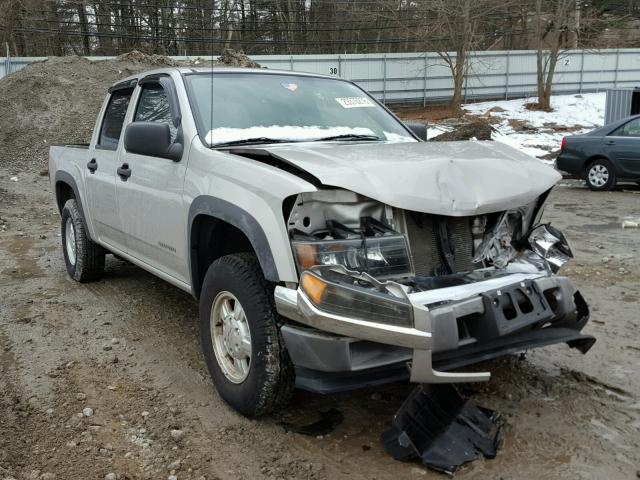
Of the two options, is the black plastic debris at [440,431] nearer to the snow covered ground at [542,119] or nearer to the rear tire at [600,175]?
the rear tire at [600,175]

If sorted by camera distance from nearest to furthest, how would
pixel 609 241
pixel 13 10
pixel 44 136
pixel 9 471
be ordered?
pixel 9 471
pixel 609 241
pixel 44 136
pixel 13 10

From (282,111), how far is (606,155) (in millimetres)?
9544

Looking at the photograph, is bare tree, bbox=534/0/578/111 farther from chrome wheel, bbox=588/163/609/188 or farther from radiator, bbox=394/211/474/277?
radiator, bbox=394/211/474/277

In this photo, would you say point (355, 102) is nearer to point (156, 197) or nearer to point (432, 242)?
point (156, 197)

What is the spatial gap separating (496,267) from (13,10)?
104 feet

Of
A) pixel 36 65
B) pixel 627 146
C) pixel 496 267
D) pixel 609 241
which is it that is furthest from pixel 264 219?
pixel 36 65

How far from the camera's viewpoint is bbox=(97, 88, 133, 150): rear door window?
208 inches

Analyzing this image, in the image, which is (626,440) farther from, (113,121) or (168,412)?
(113,121)

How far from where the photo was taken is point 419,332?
271 cm

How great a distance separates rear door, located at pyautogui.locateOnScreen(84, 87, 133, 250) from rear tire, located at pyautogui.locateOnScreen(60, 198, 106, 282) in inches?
18.7

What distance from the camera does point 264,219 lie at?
10.1ft

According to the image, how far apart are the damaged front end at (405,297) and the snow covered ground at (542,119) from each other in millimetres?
13994

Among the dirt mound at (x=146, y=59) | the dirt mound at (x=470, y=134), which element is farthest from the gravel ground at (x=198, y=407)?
the dirt mound at (x=146, y=59)

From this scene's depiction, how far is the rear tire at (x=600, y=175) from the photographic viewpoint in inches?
471
